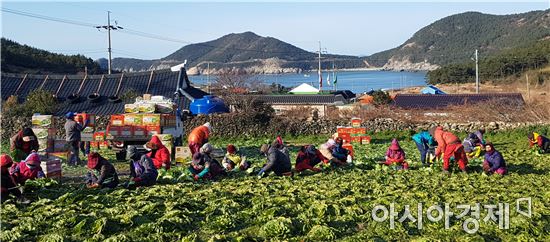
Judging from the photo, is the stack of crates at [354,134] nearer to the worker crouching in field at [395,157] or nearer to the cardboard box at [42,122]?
the worker crouching in field at [395,157]

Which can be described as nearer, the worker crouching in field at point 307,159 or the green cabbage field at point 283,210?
the green cabbage field at point 283,210

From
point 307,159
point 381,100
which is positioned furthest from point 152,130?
point 381,100

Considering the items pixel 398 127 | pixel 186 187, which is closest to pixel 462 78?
pixel 398 127

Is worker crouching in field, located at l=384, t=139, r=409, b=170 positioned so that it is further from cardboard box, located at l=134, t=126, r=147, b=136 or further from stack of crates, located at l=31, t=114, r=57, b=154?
stack of crates, located at l=31, t=114, r=57, b=154

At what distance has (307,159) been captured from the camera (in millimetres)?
16953

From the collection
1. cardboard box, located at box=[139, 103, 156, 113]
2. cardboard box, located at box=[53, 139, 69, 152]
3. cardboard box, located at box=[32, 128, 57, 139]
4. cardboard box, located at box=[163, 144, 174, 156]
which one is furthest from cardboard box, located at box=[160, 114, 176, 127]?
cardboard box, located at box=[32, 128, 57, 139]

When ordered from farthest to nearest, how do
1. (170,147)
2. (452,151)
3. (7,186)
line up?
(170,147), (452,151), (7,186)

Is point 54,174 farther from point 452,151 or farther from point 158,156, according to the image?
point 452,151

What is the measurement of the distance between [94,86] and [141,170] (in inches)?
1208

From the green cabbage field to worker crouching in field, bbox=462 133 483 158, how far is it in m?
5.87

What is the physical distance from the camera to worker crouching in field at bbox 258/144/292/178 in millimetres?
15555

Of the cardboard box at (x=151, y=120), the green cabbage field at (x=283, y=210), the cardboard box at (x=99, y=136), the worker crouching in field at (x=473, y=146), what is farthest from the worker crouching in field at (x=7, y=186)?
the worker crouching in field at (x=473, y=146)

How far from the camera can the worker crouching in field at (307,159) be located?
16.8m

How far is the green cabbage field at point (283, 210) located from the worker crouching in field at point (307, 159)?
1.25 metres
